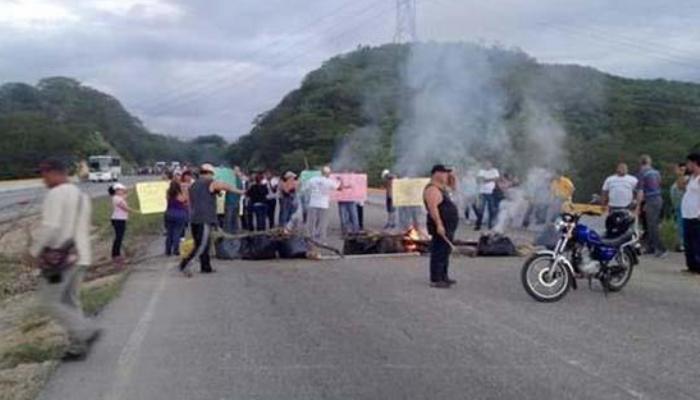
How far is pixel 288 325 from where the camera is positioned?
34.9 feet

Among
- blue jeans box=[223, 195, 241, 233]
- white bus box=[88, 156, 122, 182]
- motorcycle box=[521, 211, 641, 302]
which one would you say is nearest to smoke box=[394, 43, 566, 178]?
blue jeans box=[223, 195, 241, 233]

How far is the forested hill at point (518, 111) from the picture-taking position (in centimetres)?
3297

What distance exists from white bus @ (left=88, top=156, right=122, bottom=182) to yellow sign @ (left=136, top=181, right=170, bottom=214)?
7587 cm

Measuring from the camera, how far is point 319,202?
21562mm

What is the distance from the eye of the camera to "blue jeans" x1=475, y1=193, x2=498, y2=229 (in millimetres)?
25969

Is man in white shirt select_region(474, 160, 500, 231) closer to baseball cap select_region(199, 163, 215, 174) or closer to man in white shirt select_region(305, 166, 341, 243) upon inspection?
man in white shirt select_region(305, 166, 341, 243)

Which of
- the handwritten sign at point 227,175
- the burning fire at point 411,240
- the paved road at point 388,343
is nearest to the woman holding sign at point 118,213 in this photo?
the paved road at point 388,343

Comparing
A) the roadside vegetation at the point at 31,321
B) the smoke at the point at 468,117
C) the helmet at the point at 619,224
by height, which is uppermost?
the smoke at the point at 468,117

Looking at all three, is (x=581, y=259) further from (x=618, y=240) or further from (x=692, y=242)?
(x=692, y=242)

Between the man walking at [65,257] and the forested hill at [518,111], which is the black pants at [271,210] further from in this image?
the man walking at [65,257]

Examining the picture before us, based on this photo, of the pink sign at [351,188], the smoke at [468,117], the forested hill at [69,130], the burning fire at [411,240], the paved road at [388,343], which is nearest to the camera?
the paved road at [388,343]

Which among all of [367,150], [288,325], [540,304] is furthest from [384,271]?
[367,150]

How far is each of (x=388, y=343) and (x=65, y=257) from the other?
314cm

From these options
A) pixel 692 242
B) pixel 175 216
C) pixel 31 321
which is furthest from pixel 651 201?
pixel 31 321
